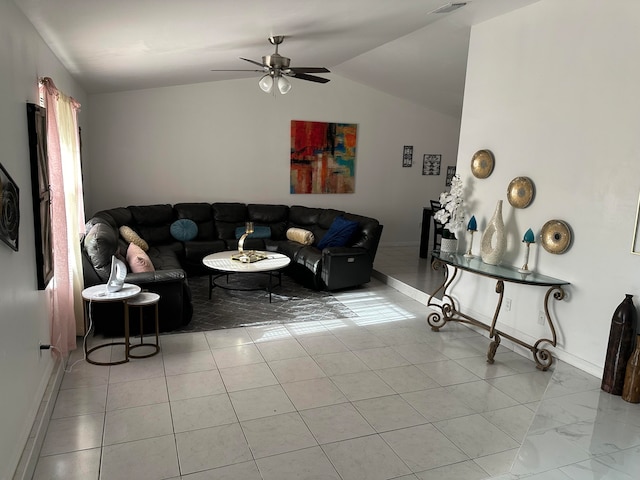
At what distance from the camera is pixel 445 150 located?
8.46 meters

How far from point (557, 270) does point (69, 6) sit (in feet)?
13.0

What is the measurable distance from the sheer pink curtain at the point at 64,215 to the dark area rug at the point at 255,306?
1005 millimetres

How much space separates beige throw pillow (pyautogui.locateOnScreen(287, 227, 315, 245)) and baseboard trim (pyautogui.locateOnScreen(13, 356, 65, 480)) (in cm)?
362

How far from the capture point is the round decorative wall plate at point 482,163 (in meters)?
4.53

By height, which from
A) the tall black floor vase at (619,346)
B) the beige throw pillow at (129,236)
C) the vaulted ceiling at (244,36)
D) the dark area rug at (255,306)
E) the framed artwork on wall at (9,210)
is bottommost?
the dark area rug at (255,306)

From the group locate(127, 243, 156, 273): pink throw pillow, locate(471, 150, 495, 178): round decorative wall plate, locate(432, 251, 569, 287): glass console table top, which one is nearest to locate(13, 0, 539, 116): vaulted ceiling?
locate(471, 150, 495, 178): round decorative wall plate

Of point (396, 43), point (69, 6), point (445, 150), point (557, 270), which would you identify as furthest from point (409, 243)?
point (69, 6)

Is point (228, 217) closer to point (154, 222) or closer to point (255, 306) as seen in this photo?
point (154, 222)

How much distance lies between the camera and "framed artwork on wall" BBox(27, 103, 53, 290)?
2869mm

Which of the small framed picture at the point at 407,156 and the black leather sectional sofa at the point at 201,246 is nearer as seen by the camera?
the black leather sectional sofa at the point at 201,246

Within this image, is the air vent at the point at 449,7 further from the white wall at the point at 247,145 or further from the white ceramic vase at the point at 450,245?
the white wall at the point at 247,145

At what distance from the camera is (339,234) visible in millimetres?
6184

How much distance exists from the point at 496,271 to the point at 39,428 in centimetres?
356

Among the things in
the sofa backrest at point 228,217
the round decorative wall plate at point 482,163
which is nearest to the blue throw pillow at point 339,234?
the sofa backrest at point 228,217
